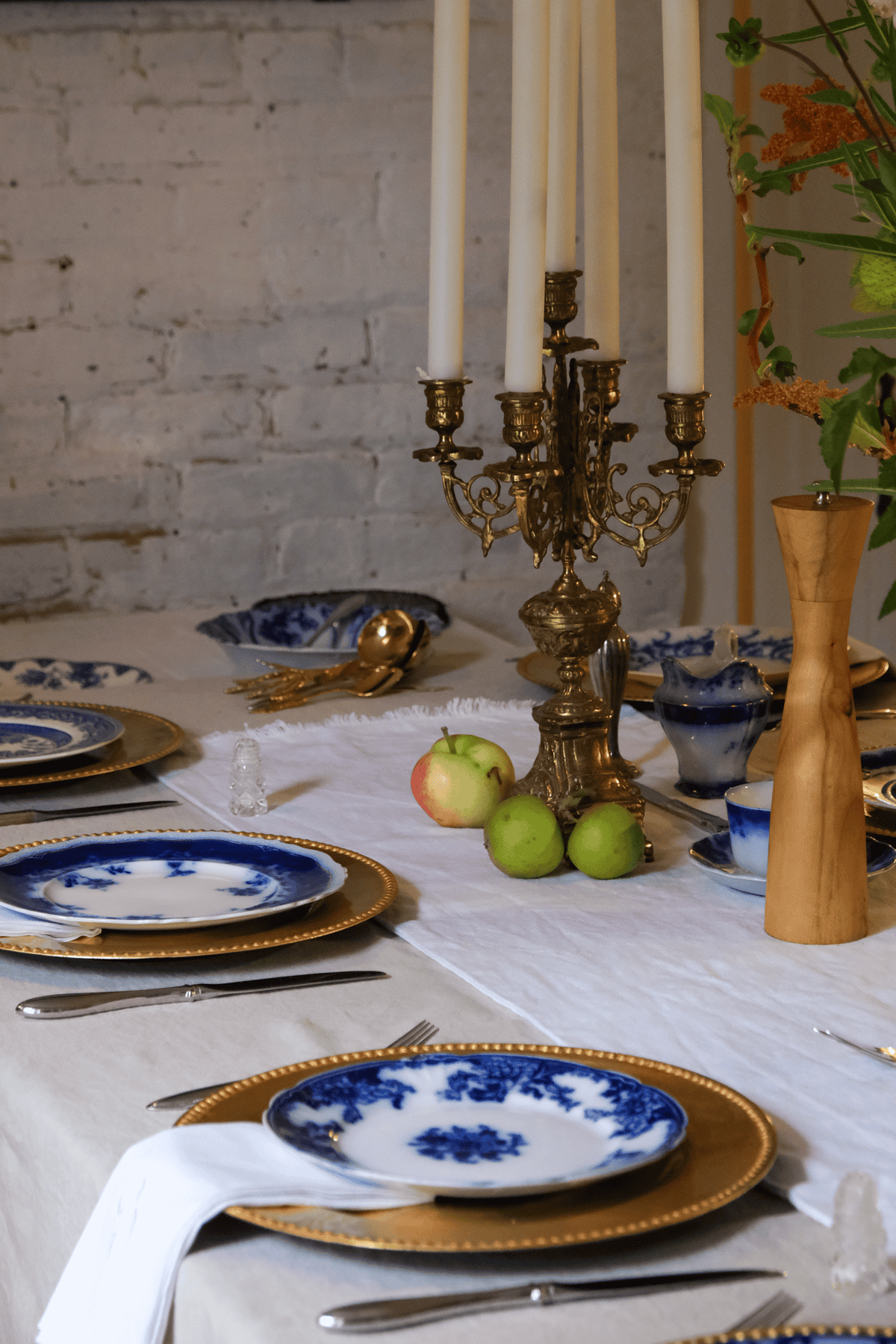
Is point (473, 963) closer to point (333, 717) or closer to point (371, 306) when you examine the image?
point (333, 717)

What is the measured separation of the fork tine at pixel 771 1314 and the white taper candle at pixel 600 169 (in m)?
0.68

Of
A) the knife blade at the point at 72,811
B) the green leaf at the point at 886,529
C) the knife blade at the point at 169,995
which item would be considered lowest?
the knife blade at the point at 169,995

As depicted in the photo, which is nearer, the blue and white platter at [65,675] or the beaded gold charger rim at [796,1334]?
the beaded gold charger rim at [796,1334]

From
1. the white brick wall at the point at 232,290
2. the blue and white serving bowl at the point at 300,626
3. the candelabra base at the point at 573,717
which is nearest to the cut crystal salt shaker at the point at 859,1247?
the candelabra base at the point at 573,717

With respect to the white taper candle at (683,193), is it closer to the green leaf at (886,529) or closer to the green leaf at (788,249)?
the green leaf at (788,249)

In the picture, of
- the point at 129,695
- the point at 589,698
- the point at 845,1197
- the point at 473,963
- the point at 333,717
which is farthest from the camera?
the point at 129,695

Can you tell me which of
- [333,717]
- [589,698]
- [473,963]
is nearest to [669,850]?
[589,698]

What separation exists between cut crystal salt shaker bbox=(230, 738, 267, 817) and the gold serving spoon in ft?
1.04

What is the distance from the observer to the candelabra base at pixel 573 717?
41.0 inches

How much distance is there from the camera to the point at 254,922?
90 centimetres

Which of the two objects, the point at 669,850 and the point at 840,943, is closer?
the point at 840,943

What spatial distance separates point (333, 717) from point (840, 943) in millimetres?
667

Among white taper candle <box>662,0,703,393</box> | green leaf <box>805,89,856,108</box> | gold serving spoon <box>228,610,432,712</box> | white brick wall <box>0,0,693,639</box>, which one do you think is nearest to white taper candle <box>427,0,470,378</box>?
white taper candle <box>662,0,703,393</box>

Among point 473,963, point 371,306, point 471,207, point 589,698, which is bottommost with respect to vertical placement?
point 473,963
